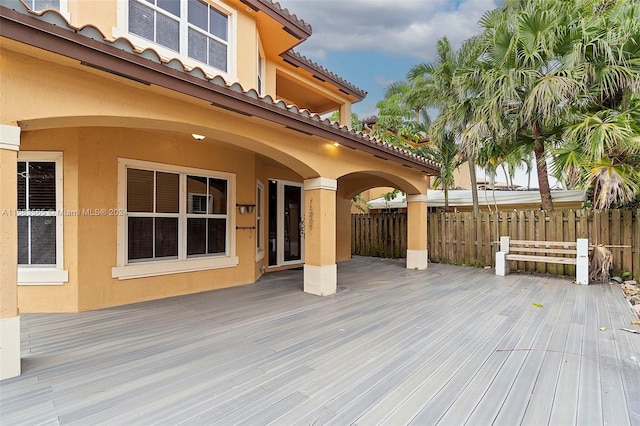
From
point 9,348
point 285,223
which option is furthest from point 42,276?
point 285,223

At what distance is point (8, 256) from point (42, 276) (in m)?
2.60

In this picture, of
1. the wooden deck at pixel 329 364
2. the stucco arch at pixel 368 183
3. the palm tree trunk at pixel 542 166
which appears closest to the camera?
the wooden deck at pixel 329 364

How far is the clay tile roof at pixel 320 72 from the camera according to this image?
9.03 meters

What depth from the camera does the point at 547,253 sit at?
28.6ft

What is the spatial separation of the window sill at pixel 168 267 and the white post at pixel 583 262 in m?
8.51

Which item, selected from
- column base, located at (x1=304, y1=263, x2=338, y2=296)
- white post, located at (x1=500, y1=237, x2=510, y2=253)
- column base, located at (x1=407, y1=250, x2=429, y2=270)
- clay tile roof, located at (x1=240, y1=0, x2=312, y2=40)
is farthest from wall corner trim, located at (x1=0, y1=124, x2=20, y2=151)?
white post, located at (x1=500, y1=237, x2=510, y2=253)

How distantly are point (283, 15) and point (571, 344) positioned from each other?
27.8ft

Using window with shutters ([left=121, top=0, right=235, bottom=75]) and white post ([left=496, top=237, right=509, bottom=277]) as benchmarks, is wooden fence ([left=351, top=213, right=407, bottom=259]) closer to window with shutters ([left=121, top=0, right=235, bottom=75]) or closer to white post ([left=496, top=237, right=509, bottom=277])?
white post ([left=496, top=237, right=509, bottom=277])

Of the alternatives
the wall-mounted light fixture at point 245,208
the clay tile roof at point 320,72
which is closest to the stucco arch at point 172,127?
the wall-mounted light fixture at point 245,208

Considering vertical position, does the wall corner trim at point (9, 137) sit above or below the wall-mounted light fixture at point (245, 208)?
above

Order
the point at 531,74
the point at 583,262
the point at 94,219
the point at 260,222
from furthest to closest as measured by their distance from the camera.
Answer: the point at 260,222 → the point at 531,74 → the point at 583,262 → the point at 94,219

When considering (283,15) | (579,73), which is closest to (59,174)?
(283,15)

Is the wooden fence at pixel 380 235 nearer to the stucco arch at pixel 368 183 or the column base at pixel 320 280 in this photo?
the stucco arch at pixel 368 183

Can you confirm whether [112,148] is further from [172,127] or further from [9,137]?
[9,137]
